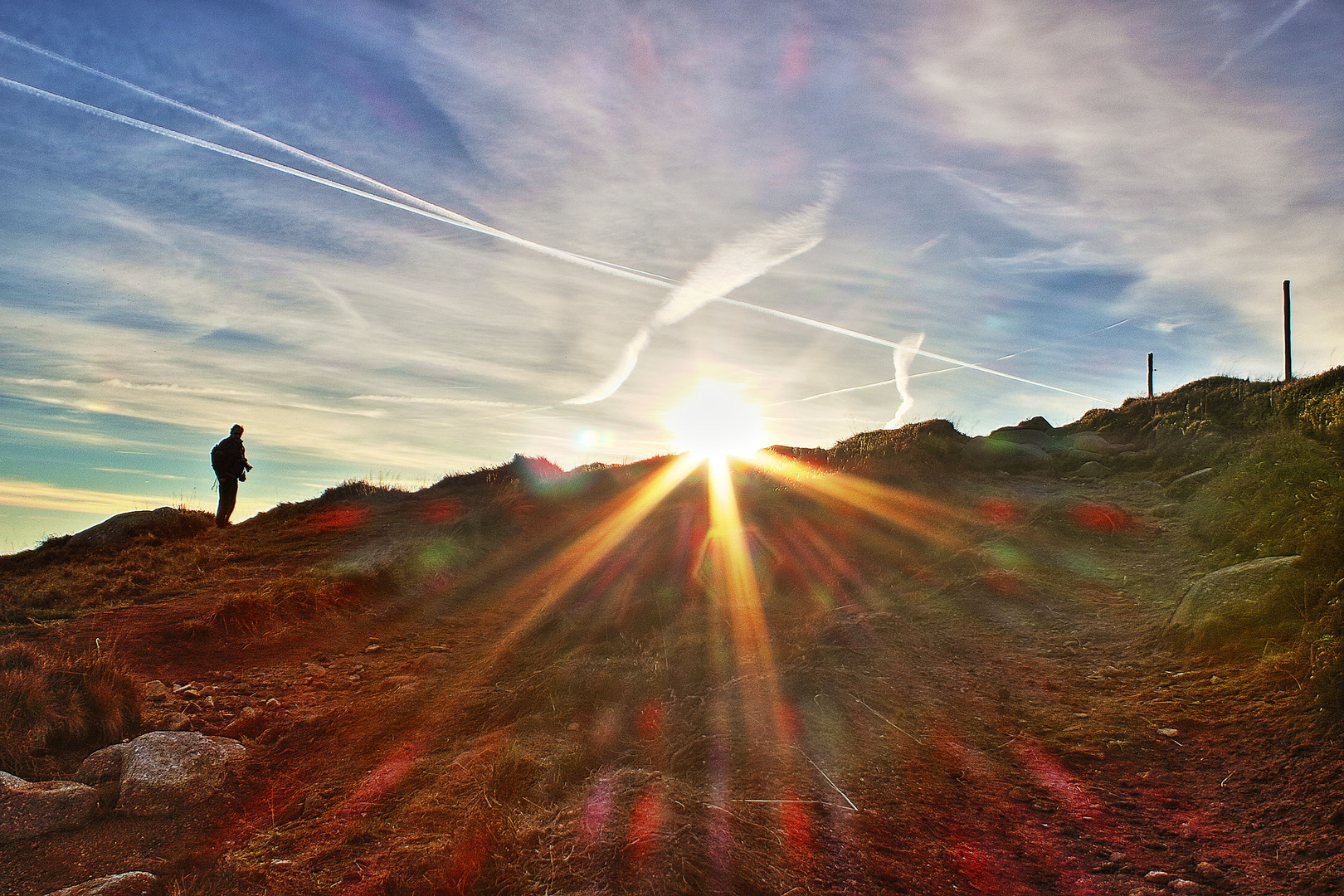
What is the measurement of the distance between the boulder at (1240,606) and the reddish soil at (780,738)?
286 mm

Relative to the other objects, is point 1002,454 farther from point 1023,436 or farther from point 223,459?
point 223,459

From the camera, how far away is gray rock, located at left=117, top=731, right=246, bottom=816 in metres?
5.37

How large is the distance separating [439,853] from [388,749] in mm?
2515

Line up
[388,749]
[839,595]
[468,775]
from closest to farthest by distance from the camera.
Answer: [468,775] → [388,749] → [839,595]

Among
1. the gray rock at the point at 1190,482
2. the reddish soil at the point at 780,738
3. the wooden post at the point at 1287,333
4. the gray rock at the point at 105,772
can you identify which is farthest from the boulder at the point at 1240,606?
the wooden post at the point at 1287,333

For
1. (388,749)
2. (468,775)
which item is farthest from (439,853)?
(388,749)

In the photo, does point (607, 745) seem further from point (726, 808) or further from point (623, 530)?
point (623, 530)

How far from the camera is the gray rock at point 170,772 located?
5.37 meters

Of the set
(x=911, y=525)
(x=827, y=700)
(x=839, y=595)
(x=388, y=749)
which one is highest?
(x=911, y=525)

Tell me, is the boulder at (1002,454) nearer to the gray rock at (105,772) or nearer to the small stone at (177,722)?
the small stone at (177,722)

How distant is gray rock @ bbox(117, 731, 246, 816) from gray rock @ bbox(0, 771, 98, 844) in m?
0.24

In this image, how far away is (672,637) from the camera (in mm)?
8086

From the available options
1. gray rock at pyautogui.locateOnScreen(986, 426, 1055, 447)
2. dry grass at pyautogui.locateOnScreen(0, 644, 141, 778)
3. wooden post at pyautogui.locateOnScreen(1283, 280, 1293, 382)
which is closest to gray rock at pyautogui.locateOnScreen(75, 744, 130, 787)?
dry grass at pyautogui.locateOnScreen(0, 644, 141, 778)

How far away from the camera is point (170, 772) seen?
18.4 feet
